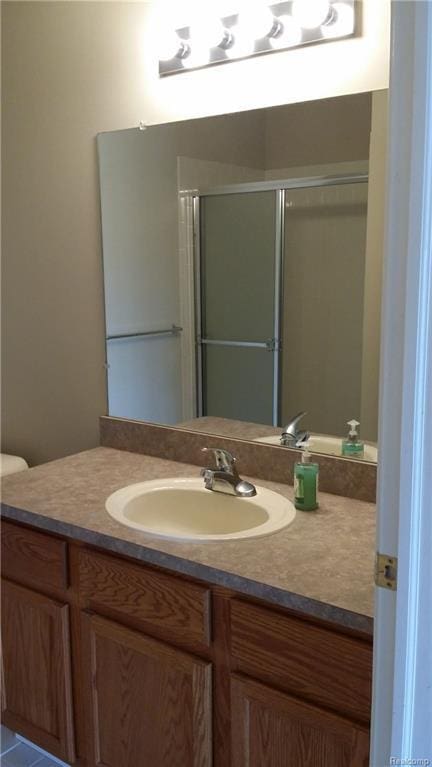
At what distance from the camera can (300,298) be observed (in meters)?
1.78

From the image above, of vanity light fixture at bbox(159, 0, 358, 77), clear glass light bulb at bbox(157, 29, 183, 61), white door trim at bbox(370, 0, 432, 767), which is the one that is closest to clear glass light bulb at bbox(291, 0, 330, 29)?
vanity light fixture at bbox(159, 0, 358, 77)

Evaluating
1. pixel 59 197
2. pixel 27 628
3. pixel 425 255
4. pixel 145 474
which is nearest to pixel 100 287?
pixel 59 197

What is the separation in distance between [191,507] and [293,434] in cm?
34

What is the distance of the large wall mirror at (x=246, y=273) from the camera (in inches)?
65.7

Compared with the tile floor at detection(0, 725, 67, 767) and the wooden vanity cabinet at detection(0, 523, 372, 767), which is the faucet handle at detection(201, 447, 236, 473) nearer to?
the wooden vanity cabinet at detection(0, 523, 372, 767)

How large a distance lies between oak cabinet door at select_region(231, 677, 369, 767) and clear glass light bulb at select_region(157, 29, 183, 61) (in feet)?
5.30

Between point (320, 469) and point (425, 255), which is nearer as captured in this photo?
point (425, 255)

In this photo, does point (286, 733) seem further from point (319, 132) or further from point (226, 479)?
point (319, 132)

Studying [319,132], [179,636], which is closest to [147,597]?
[179,636]

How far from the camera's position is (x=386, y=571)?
902 millimetres

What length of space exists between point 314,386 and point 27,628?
0.99 meters

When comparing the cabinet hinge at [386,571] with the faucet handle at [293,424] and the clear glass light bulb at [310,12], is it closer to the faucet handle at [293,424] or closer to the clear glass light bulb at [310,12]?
the faucet handle at [293,424]

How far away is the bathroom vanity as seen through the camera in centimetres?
121

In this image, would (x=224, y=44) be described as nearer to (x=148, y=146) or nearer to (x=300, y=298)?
(x=148, y=146)
